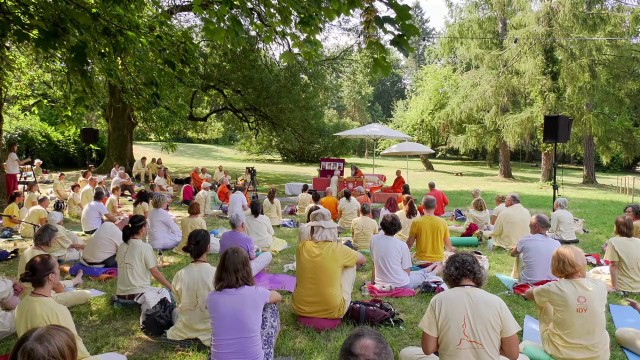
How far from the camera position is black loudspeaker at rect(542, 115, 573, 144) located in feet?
32.8

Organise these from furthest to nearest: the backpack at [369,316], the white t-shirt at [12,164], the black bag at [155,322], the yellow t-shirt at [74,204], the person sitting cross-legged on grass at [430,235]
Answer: the white t-shirt at [12,164], the yellow t-shirt at [74,204], the person sitting cross-legged on grass at [430,235], the backpack at [369,316], the black bag at [155,322]

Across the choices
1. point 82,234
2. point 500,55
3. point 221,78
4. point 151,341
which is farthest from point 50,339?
point 500,55

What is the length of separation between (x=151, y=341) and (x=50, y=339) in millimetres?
2686

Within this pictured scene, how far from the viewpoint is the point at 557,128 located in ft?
32.9

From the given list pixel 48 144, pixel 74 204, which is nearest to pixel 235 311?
pixel 74 204

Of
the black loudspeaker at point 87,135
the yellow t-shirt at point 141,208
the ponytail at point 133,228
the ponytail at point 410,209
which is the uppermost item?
the black loudspeaker at point 87,135

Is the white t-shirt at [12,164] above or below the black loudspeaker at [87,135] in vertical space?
below

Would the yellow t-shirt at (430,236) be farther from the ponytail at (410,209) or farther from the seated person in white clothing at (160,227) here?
the seated person in white clothing at (160,227)

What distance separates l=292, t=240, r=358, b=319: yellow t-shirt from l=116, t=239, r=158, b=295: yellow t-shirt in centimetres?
162

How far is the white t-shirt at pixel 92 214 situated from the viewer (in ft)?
27.3

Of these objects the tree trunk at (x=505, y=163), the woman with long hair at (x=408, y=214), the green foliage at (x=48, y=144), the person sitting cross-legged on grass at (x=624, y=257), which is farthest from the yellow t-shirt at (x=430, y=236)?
the green foliage at (x=48, y=144)

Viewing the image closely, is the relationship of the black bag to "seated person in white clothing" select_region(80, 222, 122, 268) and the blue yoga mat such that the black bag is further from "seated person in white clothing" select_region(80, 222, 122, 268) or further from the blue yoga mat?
the blue yoga mat

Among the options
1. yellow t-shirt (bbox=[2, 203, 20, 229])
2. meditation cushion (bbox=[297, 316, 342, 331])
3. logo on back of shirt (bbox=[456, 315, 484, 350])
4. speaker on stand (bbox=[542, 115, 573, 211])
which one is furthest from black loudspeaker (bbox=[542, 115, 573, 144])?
yellow t-shirt (bbox=[2, 203, 20, 229])

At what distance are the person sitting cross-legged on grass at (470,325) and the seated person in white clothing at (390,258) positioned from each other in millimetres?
2450
